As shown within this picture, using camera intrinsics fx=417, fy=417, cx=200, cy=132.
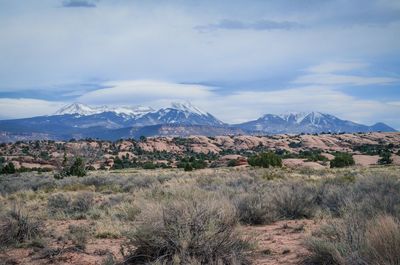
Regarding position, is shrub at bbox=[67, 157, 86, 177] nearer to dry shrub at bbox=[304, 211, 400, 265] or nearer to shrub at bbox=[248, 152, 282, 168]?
shrub at bbox=[248, 152, 282, 168]

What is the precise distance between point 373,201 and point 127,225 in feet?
22.2

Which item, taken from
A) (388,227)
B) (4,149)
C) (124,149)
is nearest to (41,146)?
(4,149)

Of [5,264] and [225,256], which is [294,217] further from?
[5,264]

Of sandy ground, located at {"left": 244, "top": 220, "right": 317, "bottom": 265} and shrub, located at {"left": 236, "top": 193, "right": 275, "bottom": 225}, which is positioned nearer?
sandy ground, located at {"left": 244, "top": 220, "right": 317, "bottom": 265}

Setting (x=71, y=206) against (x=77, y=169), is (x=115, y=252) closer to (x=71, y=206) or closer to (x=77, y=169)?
(x=71, y=206)

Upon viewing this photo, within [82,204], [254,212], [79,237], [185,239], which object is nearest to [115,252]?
[79,237]

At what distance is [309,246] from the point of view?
7.57 metres

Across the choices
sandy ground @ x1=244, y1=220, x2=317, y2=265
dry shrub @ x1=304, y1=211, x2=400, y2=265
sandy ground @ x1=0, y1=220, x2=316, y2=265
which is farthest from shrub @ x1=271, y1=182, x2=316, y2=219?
dry shrub @ x1=304, y1=211, x2=400, y2=265

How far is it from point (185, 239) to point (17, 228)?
5.21 m

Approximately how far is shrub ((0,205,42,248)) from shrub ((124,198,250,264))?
3.53m

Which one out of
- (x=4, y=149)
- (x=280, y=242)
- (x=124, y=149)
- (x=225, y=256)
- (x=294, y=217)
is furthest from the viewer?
(x=124, y=149)

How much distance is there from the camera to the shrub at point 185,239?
7.16 metres

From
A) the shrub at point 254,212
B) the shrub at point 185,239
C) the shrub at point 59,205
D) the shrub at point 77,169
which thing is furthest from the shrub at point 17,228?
the shrub at point 77,169

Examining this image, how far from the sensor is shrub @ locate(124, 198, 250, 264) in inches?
282
